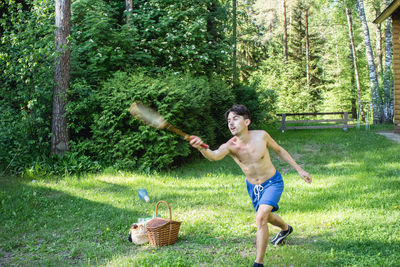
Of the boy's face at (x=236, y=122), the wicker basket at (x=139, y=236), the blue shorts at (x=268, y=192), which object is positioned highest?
the boy's face at (x=236, y=122)

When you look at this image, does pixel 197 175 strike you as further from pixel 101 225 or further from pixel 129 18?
pixel 129 18

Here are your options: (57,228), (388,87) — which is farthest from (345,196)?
(388,87)

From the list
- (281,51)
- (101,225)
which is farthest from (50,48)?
(281,51)

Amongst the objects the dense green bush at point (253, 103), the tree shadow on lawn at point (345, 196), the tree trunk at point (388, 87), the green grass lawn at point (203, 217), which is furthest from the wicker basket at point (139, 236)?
the tree trunk at point (388, 87)

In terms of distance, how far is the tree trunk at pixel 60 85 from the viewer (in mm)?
9047

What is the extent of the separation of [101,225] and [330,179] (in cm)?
483

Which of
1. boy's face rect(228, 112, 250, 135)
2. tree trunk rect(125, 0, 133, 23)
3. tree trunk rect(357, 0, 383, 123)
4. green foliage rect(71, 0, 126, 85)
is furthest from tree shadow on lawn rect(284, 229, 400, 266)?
tree trunk rect(357, 0, 383, 123)

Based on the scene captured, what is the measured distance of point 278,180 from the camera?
4.16 meters

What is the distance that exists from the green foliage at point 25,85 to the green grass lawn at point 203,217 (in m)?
0.99

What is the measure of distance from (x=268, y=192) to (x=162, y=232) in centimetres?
141

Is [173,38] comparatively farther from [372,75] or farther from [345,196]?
[372,75]

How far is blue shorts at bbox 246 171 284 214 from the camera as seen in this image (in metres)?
3.95

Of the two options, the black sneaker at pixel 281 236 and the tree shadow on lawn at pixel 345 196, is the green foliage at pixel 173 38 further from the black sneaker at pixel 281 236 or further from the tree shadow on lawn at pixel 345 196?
the black sneaker at pixel 281 236

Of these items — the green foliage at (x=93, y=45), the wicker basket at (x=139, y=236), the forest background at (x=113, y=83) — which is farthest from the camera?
the green foliage at (x=93, y=45)
